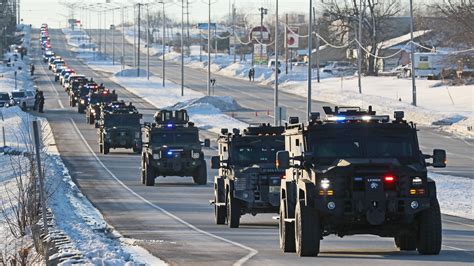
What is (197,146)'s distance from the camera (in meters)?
41.1

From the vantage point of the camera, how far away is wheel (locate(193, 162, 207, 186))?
41188 millimetres

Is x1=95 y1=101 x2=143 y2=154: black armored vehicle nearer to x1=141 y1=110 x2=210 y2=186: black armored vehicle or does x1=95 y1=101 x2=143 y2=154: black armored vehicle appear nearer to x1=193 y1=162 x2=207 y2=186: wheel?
x1=141 y1=110 x2=210 y2=186: black armored vehicle

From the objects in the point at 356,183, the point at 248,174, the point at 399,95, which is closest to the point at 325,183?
the point at 356,183

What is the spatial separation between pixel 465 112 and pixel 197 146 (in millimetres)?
45013

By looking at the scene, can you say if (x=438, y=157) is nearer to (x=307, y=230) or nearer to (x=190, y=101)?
(x=307, y=230)

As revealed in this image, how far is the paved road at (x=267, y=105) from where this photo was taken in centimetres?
5322

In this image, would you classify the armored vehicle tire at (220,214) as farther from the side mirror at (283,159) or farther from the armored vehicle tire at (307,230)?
the armored vehicle tire at (307,230)

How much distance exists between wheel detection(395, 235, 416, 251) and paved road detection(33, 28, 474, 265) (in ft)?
0.75

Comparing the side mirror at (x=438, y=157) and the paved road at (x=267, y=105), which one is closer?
the side mirror at (x=438, y=157)

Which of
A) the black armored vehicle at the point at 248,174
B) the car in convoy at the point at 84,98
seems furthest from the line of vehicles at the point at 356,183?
the car in convoy at the point at 84,98

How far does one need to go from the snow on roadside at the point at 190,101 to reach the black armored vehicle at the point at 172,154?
29.8 meters

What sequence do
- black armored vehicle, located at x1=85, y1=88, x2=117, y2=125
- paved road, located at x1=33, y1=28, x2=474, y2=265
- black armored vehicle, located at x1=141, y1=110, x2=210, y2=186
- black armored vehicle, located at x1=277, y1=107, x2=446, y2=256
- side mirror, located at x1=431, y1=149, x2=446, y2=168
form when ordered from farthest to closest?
black armored vehicle, located at x1=85, y1=88, x2=117, y2=125 → black armored vehicle, located at x1=141, y1=110, x2=210, y2=186 → side mirror, located at x1=431, y1=149, x2=446, y2=168 → paved road, located at x1=33, y1=28, x2=474, y2=265 → black armored vehicle, located at x1=277, y1=107, x2=446, y2=256

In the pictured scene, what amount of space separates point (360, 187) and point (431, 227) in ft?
4.12

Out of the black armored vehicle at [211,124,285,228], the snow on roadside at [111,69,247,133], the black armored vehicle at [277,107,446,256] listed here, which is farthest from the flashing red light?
the snow on roadside at [111,69,247,133]
